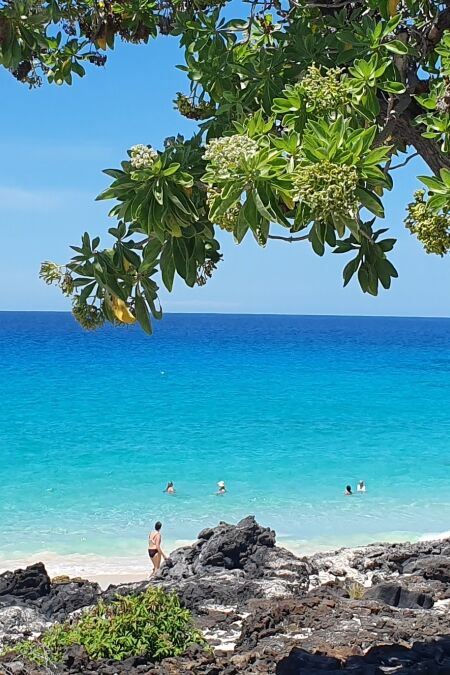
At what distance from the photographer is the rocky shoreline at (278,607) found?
6.50 meters

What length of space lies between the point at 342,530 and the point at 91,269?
62.7 ft

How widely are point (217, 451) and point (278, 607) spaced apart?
26657 millimetres

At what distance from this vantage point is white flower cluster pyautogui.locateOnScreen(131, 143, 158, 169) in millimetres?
2709

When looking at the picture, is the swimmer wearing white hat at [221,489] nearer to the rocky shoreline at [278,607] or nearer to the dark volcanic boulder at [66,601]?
the rocky shoreline at [278,607]

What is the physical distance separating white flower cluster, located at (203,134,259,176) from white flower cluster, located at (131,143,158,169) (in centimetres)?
38

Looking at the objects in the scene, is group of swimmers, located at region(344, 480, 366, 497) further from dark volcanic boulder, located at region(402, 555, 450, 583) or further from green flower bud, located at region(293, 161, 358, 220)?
green flower bud, located at region(293, 161, 358, 220)

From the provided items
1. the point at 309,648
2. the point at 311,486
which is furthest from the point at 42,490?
the point at 309,648

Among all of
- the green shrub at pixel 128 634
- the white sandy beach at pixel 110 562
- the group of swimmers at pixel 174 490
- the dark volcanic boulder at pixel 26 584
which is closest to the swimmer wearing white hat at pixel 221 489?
the group of swimmers at pixel 174 490

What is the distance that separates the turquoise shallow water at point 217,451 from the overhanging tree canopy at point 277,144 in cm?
135

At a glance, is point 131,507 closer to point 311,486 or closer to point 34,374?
point 311,486

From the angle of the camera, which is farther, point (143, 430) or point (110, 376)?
point (110, 376)

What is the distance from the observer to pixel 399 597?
8.59 m

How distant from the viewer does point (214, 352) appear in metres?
93.8

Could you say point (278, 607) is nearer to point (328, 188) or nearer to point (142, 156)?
point (142, 156)
